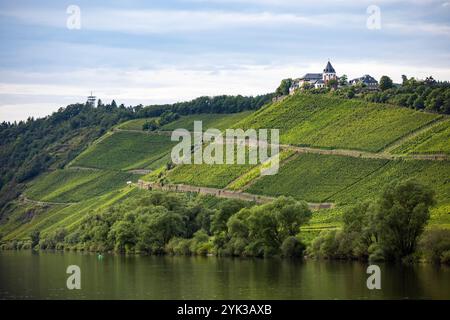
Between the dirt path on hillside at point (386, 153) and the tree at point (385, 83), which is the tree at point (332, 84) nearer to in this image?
the tree at point (385, 83)

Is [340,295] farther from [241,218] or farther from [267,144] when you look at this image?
[267,144]

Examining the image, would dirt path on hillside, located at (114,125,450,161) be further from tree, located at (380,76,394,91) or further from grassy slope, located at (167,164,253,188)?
tree, located at (380,76,394,91)

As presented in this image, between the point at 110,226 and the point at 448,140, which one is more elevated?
the point at 448,140

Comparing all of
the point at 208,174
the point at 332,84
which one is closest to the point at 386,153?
the point at 208,174

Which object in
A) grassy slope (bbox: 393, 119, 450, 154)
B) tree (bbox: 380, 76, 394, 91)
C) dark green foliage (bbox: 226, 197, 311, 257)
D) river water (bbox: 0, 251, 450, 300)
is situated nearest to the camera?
river water (bbox: 0, 251, 450, 300)

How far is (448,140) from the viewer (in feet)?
468

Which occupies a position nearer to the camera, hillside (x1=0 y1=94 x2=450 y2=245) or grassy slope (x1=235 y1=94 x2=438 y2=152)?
hillside (x1=0 y1=94 x2=450 y2=245)

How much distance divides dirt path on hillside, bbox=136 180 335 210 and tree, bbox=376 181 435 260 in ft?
126

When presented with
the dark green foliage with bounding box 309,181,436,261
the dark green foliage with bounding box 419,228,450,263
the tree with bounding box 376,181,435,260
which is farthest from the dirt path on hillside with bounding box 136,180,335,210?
the dark green foliage with bounding box 419,228,450,263

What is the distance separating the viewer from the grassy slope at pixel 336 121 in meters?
156

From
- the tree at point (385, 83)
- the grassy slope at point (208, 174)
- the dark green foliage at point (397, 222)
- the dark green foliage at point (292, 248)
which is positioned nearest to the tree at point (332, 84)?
the tree at point (385, 83)

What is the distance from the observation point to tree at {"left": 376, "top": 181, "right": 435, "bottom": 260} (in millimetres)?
94625

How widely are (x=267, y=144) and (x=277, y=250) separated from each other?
2545 inches
